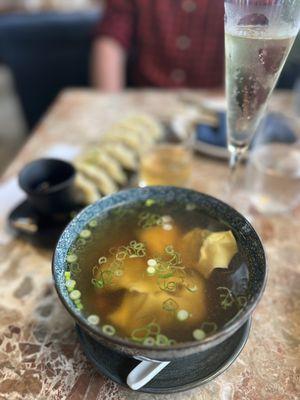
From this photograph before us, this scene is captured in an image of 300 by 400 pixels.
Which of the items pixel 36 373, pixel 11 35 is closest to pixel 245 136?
pixel 36 373

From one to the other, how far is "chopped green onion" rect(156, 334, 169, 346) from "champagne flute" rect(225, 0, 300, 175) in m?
0.55

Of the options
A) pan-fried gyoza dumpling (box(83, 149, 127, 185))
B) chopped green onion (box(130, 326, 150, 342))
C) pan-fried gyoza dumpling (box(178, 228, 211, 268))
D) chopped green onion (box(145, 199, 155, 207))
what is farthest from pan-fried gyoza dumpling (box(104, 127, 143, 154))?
chopped green onion (box(130, 326, 150, 342))

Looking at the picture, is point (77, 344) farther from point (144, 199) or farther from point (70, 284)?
point (144, 199)

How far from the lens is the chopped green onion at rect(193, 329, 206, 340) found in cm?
61

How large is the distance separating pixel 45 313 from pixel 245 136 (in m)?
0.63

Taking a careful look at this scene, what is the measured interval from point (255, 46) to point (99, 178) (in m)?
0.57

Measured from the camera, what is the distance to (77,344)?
0.77 m

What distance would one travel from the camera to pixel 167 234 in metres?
0.83

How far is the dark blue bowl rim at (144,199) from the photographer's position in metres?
0.58

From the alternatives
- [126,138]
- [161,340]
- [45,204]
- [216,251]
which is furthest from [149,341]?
[126,138]

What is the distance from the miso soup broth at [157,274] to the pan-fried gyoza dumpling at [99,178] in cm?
28

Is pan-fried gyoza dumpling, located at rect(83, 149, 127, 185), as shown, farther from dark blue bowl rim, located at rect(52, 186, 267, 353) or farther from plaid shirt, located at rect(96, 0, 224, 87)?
plaid shirt, located at rect(96, 0, 224, 87)

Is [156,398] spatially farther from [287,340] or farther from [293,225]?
[293,225]

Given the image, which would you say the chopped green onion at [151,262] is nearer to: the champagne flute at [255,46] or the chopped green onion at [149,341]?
the chopped green onion at [149,341]
